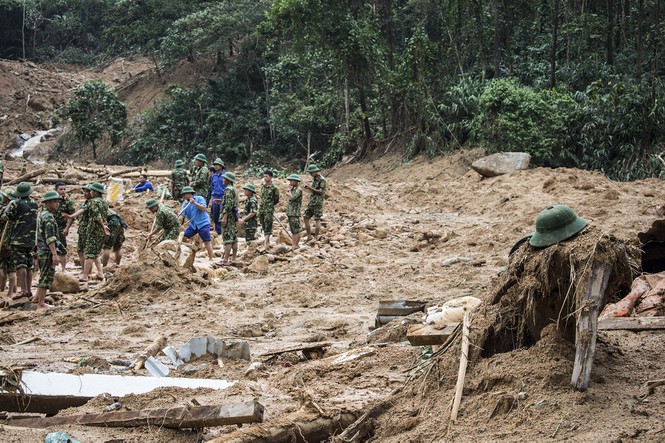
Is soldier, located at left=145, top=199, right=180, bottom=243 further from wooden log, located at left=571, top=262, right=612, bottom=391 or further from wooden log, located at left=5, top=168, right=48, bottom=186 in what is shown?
wooden log, located at left=5, top=168, right=48, bottom=186

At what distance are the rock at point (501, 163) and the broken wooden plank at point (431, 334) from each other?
1274 cm

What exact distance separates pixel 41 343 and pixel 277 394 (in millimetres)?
3522

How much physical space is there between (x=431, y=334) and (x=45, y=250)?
6.17m

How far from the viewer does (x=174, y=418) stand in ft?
15.3

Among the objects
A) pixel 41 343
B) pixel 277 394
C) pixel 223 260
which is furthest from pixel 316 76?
pixel 277 394

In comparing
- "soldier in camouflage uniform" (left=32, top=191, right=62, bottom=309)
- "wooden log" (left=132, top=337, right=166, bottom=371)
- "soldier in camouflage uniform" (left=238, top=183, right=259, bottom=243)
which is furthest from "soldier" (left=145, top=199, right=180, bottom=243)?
"wooden log" (left=132, top=337, right=166, bottom=371)

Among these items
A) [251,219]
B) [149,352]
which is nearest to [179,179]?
[251,219]

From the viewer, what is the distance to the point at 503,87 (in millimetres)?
19219

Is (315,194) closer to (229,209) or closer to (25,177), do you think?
(229,209)

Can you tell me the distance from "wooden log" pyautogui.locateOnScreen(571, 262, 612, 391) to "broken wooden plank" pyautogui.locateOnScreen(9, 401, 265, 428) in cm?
194

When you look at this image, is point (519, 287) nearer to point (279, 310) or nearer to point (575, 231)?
point (575, 231)

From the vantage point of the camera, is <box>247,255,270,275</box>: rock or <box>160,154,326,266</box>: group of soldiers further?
<box>160,154,326,266</box>: group of soldiers

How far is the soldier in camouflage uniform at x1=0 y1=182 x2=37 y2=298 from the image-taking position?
32.7ft

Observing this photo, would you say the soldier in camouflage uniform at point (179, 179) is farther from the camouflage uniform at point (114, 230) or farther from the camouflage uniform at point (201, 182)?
the camouflage uniform at point (114, 230)
